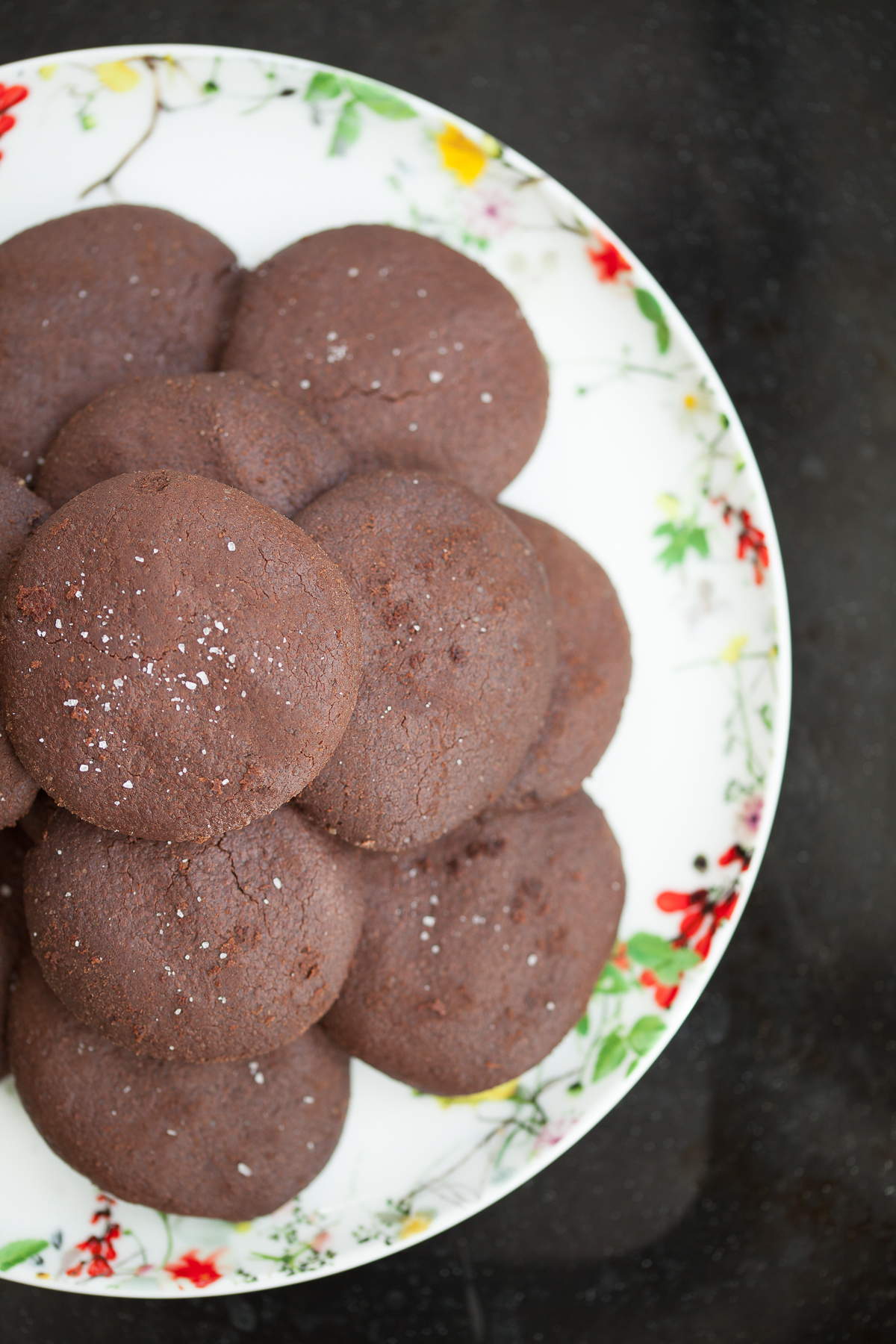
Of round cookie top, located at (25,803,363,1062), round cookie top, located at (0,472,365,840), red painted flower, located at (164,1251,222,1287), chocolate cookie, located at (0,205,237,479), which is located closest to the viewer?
round cookie top, located at (0,472,365,840)

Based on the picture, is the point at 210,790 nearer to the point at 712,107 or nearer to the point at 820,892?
the point at 820,892

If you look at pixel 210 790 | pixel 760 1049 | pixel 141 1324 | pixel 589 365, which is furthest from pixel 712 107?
pixel 141 1324

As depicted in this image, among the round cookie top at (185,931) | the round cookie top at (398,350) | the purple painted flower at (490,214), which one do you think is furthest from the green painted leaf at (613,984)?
the purple painted flower at (490,214)

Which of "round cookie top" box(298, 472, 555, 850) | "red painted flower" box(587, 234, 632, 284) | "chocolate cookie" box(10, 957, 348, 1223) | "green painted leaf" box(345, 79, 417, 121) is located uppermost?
"green painted leaf" box(345, 79, 417, 121)

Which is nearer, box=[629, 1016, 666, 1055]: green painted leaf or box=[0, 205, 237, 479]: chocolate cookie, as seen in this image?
box=[0, 205, 237, 479]: chocolate cookie

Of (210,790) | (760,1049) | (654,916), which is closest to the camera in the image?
(210,790)

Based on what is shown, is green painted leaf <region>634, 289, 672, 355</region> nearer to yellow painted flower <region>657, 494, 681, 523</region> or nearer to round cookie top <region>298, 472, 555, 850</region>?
yellow painted flower <region>657, 494, 681, 523</region>

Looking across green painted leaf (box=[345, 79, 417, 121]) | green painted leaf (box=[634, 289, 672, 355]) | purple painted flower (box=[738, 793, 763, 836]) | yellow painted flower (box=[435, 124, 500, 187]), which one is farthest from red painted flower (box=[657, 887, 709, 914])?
green painted leaf (box=[345, 79, 417, 121])

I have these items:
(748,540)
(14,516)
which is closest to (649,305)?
(748,540)

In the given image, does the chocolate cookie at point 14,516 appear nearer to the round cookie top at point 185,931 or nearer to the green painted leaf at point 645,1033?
the round cookie top at point 185,931
